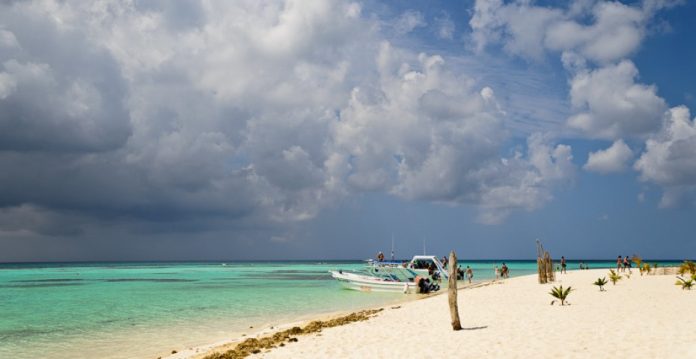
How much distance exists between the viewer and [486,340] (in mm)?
14391

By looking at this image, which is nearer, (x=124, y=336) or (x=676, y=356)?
(x=676, y=356)

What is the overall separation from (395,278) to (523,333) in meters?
29.3

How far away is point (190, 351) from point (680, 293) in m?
25.5

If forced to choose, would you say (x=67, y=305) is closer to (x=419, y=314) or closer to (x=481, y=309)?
(x=419, y=314)

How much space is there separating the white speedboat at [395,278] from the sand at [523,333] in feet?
54.4

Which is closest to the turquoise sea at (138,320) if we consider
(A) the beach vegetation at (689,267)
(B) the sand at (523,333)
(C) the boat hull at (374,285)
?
(C) the boat hull at (374,285)

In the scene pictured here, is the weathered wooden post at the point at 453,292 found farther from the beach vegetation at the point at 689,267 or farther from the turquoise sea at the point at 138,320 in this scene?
the beach vegetation at the point at 689,267

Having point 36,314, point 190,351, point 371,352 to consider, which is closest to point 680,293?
point 371,352

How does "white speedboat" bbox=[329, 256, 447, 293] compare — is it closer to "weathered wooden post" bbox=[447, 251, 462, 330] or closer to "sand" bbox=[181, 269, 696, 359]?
"sand" bbox=[181, 269, 696, 359]

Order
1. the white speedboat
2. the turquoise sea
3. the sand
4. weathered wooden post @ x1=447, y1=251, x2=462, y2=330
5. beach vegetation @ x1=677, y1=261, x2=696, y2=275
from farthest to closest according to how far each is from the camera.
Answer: the white speedboat
beach vegetation @ x1=677, y1=261, x2=696, y2=275
the turquoise sea
weathered wooden post @ x1=447, y1=251, x2=462, y2=330
the sand

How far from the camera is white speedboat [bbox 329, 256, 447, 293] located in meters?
40.3

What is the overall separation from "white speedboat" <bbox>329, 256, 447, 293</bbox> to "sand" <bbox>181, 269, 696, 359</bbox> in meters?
16.6

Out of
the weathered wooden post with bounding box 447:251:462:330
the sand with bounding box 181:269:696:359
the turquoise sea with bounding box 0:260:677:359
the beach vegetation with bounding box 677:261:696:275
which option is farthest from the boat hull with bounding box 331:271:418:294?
the weathered wooden post with bounding box 447:251:462:330

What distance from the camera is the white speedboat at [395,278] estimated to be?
40312 millimetres
